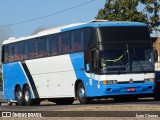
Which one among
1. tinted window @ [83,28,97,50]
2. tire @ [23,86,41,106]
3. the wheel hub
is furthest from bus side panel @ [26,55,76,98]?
tinted window @ [83,28,97,50]

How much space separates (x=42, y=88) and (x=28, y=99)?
1712 millimetres

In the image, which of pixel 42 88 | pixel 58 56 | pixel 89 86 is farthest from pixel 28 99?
pixel 89 86

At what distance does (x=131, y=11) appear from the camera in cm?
4553

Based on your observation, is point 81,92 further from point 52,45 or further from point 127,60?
point 52,45

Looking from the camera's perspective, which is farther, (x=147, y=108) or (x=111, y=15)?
(x=111, y=15)

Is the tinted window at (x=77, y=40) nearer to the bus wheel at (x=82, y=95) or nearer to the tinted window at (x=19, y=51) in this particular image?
the bus wheel at (x=82, y=95)

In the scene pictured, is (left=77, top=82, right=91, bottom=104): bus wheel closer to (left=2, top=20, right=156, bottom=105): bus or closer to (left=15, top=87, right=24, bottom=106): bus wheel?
(left=2, top=20, right=156, bottom=105): bus

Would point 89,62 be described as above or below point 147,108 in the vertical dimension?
above

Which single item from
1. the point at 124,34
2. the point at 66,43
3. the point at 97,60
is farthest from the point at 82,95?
the point at 124,34

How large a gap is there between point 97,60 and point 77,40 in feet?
6.91

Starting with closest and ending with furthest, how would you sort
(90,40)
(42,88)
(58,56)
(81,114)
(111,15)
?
(81,114)
(90,40)
(58,56)
(42,88)
(111,15)

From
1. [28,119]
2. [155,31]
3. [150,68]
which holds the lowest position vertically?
[28,119]

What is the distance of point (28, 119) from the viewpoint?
22.0 metres

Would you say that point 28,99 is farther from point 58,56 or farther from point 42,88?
point 58,56
